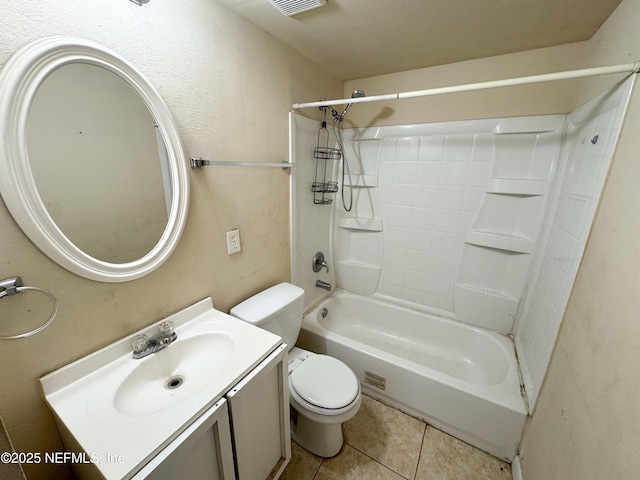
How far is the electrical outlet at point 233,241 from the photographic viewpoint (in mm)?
1252

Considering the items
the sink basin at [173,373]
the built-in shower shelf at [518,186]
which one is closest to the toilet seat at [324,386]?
the sink basin at [173,373]

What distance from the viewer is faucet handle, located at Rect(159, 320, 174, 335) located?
0.98 meters

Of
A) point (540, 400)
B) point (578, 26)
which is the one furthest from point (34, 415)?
point (578, 26)

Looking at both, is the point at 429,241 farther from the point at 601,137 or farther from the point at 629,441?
the point at 629,441

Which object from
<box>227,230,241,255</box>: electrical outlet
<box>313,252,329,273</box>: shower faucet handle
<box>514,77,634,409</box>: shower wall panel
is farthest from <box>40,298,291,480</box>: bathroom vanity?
<box>514,77,634,409</box>: shower wall panel

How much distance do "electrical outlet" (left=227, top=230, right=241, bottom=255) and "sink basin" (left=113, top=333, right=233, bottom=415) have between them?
0.41 m

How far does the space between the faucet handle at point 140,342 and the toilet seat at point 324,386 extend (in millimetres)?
709

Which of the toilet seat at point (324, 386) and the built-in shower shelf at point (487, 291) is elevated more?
the built-in shower shelf at point (487, 291)

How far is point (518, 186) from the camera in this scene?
1586 millimetres

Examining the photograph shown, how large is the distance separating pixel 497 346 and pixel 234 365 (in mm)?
1726

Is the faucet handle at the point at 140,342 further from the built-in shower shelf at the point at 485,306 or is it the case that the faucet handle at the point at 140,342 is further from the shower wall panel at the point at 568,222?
the built-in shower shelf at the point at 485,306

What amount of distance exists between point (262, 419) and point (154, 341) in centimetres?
51

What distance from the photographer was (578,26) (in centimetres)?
119

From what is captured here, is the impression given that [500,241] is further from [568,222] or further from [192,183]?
[192,183]
